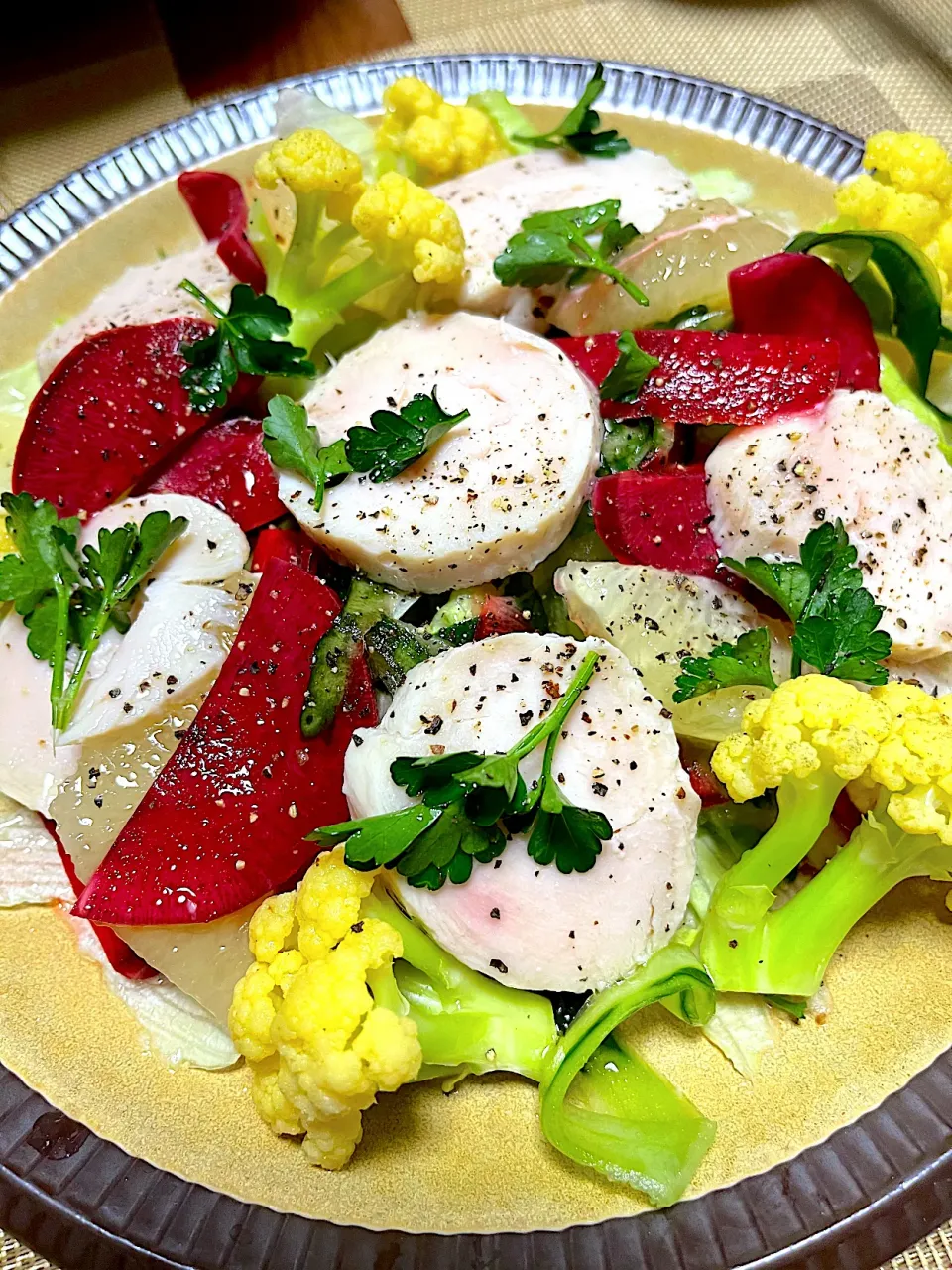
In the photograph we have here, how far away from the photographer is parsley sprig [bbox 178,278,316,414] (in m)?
1.71

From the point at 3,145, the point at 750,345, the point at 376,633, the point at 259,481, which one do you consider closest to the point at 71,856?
the point at 376,633

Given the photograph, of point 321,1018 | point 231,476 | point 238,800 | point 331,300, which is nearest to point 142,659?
point 238,800

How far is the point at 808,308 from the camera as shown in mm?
1680

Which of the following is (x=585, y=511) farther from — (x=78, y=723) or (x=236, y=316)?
(x=78, y=723)

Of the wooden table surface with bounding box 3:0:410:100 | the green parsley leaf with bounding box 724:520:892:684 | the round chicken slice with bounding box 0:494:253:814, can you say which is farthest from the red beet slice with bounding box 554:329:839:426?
the wooden table surface with bounding box 3:0:410:100

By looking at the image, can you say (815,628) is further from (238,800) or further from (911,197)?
(911,197)

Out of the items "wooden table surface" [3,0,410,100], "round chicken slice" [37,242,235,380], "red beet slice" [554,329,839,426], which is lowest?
"red beet slice" [554,329,839,426]

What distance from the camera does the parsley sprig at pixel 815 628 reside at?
1.30 meters

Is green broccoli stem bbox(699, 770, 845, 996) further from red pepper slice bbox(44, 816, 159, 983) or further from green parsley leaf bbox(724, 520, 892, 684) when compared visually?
red pepper slice bbox(44, 816, 159, 983)

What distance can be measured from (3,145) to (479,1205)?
9.67 ft

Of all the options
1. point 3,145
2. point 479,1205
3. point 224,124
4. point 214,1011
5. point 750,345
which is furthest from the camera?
point 3,145

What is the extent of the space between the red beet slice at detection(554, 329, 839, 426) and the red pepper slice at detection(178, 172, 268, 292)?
2.46ft

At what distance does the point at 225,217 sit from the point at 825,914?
5.63ft

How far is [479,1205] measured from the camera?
1.24m
